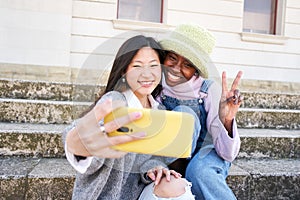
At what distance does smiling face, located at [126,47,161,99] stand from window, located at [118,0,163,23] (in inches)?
114

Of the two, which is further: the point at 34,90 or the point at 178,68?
the point at 34,90

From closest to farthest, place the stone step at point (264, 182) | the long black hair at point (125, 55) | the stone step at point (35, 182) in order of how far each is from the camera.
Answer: the long black hair at point (125, 55), the stone step at point (35, 182), the stone step at point (264, 182)

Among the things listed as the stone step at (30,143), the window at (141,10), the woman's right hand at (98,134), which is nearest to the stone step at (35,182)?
the stone step at (30,143)

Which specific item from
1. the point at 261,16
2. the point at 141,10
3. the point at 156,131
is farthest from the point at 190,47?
the point at 261,16

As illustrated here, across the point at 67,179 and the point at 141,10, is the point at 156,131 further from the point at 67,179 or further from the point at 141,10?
the point at 141,10

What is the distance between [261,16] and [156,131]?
3929 mm

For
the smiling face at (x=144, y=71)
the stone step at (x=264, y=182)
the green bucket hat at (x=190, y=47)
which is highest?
the green bucket hat at (x=190, y=47)

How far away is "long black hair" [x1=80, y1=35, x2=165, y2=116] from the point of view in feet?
2.00

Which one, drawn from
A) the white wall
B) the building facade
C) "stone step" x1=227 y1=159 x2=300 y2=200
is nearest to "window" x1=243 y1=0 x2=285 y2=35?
the building facade

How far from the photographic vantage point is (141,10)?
348 cm

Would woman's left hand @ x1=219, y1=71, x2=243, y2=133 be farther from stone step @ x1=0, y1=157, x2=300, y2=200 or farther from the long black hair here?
stone step @ x1=0, y1=157, x2=300, y2=200

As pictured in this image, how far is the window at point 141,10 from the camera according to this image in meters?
3.38

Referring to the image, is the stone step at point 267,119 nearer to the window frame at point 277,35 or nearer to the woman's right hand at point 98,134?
the woman's right hand at point 98,134

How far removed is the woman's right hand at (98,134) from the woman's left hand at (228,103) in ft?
1.33
